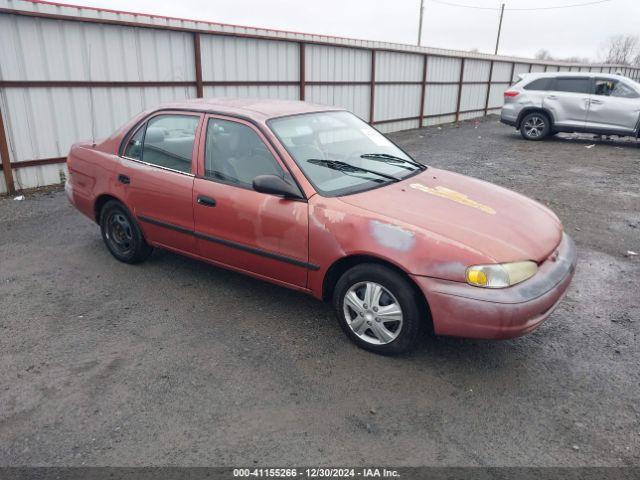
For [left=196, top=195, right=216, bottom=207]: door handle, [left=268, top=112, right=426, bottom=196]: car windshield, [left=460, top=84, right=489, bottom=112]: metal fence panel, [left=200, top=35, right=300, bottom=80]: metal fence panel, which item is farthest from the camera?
[left=460, top=84, right=489, bottom=112]: metal fence panel

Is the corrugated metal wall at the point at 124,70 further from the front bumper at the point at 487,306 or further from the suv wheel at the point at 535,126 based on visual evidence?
the front bumper at the point at 487,306

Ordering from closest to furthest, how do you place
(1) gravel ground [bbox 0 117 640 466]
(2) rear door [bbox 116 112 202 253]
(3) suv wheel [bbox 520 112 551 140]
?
(1) gravel ground [bbox 0 117 640 466]
(2) rear door [bbox 116 112 202 253]
(3) suv wheel [bbox 520 112 551 140]

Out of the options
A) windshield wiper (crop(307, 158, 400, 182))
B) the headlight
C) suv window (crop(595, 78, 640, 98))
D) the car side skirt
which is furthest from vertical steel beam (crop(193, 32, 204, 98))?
suv window (crop(595, 78, 640, 98))

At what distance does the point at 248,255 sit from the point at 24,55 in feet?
19.6

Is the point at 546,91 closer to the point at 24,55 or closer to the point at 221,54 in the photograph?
the point at 221,54

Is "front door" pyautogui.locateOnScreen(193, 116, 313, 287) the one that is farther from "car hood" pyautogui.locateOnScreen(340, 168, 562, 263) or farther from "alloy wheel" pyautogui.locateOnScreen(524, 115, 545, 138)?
"alloy wheel" pyautogui.locateOnScreen(524, 115, 545, 138)

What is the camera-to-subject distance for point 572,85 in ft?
42.5

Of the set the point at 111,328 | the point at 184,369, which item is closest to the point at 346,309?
the point at 184,369

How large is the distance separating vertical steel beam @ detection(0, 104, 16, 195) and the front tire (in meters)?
6.42

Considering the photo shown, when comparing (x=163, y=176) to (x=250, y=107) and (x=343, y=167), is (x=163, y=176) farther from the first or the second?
(x=343, y=167)

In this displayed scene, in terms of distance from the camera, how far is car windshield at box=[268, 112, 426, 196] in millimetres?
3674

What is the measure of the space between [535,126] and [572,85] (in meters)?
1.40

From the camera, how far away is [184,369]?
3.24 m

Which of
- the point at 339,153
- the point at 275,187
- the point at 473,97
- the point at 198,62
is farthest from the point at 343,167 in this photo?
the point at 473,97
